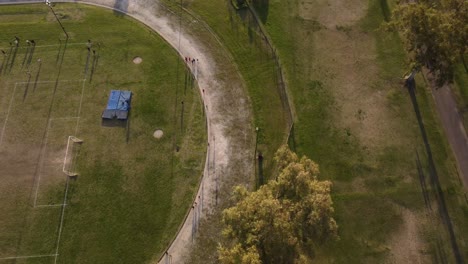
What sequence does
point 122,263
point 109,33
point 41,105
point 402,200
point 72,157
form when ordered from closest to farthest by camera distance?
point 122,263 < point 402,200 < point 72,157 < point 41,105 < point 109,33

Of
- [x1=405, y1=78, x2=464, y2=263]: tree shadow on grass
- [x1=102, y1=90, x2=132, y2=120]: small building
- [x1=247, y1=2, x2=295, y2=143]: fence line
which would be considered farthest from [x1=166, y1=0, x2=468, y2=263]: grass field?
[x1=102, y1=90, x2=132, y2=120]: small building

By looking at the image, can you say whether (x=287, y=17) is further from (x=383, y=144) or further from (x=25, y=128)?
(x=25, y=128)

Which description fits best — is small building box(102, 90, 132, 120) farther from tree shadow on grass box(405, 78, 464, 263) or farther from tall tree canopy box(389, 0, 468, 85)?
tree shadow on grass box(405, 78, 464, 263)

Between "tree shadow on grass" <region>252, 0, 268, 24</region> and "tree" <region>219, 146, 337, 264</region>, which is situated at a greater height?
"tree shadow on grass" <region>252, 0, 268, 24</region>

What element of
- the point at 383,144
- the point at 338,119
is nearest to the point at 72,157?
the point at 338,119

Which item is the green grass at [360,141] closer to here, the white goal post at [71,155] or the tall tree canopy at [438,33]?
the tall tree canopy at [438,33]

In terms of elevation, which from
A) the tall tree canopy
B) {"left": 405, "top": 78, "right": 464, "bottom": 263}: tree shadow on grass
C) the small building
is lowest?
{"left": 405, "top": 78, "right": 464, "bottom": 263}: tree shadow on grass

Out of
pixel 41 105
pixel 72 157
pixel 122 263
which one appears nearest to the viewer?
pixel 122 263
